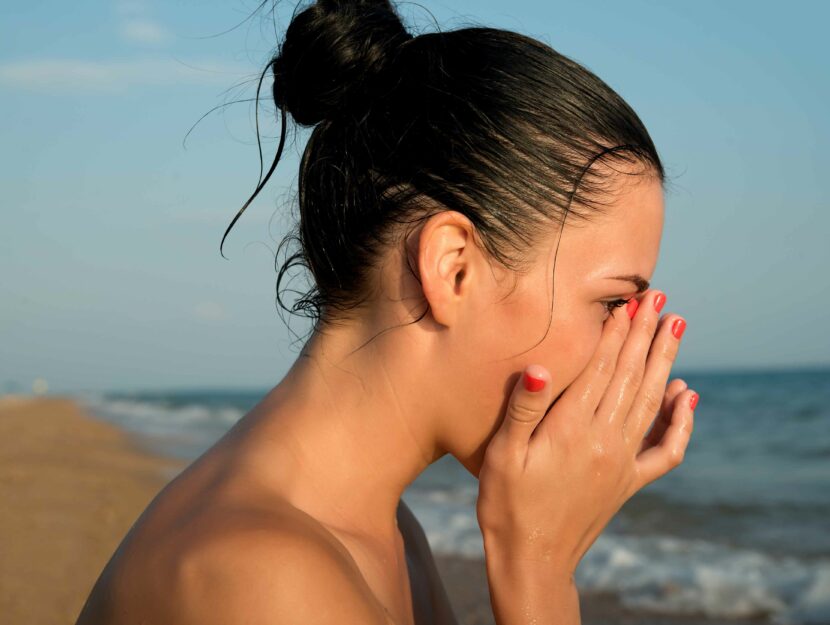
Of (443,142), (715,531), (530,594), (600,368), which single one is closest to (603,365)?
(600,368)

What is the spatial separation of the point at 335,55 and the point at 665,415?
149 centimetres

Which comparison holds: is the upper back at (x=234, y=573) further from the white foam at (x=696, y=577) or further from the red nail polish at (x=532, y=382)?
the white foam at (x=696, y=577)

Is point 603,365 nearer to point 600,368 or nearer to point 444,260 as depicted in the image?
point 600,368

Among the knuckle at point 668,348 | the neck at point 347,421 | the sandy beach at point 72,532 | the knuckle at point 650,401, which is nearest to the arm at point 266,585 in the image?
the neck at point 347,421

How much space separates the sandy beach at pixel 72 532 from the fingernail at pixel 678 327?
139 inches

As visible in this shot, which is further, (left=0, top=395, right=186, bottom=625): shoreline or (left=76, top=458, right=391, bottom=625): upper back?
(left=0, top=395, right=186, bottom=625): shoreline

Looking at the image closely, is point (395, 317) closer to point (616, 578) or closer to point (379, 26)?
point (379, 26)

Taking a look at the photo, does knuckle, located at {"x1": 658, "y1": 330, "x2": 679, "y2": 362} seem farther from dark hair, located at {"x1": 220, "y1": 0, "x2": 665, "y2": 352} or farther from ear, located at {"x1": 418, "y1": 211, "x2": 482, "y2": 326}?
ear, located at {"x1": 418, "y1": 211, "x2": 482, "y2": 326}

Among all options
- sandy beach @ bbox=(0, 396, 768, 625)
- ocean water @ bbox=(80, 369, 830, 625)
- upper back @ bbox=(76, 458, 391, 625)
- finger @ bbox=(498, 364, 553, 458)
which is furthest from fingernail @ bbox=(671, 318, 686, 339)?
ocean water @ bbox=(80, 369, 830, 625)

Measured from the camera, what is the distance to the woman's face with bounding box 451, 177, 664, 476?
223 cm

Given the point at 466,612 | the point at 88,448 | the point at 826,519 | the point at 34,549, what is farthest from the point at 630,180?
the point at 88,448

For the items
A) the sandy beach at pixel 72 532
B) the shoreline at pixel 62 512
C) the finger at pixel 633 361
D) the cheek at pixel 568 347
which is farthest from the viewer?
the shoreline at pixel 62 512

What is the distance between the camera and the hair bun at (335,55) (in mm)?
2410

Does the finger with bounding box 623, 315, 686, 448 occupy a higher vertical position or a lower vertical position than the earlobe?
lower
